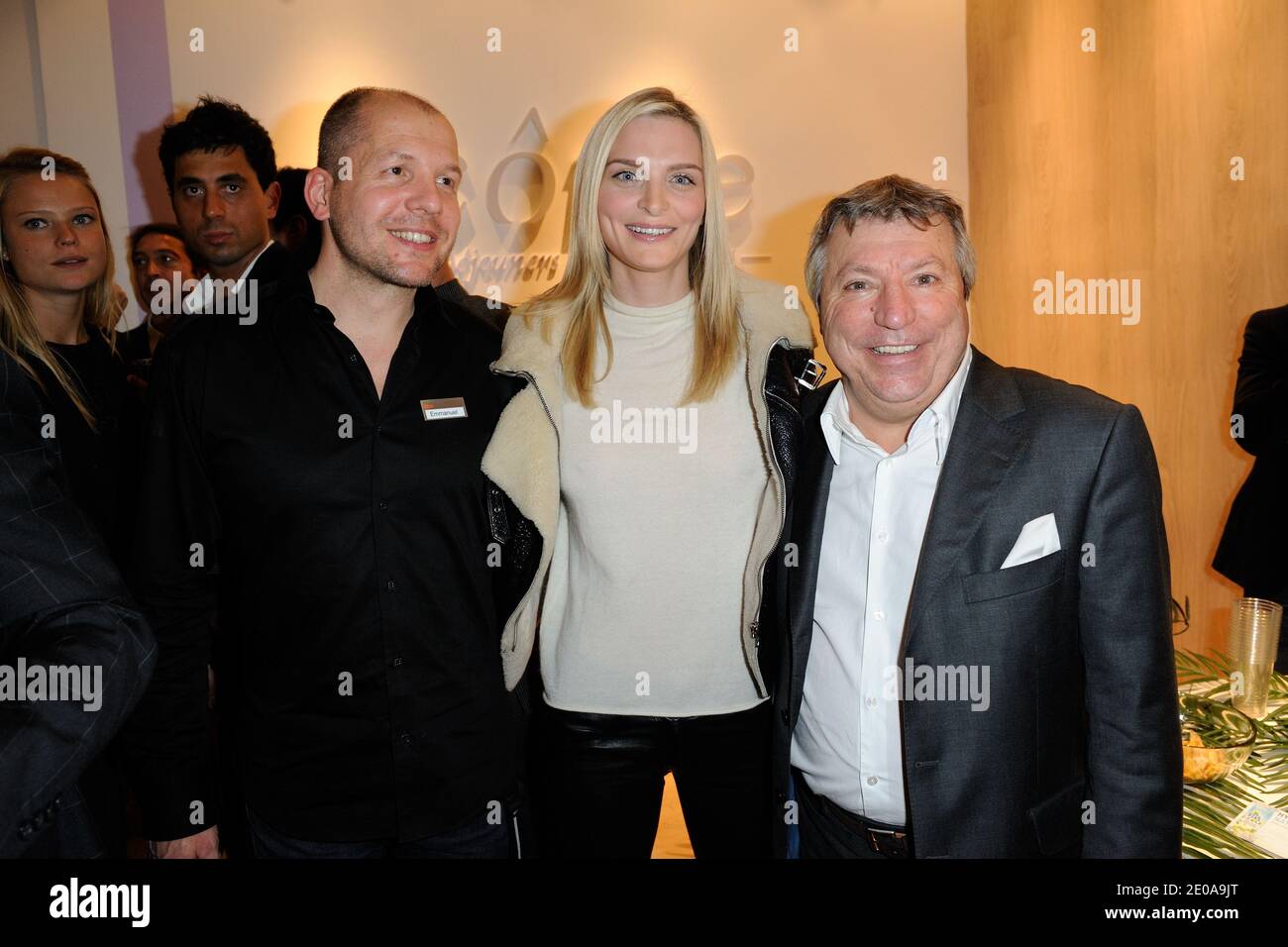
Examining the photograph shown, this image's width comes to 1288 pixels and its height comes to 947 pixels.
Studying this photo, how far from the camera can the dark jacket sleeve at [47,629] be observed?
41.3 inches

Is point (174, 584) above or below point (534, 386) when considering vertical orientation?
below

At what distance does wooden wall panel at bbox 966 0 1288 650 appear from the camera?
172 inches

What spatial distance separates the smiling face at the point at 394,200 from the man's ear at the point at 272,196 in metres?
1.86

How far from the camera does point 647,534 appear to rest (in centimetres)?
197

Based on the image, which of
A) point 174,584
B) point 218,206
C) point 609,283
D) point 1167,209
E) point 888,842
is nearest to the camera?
point 888,842

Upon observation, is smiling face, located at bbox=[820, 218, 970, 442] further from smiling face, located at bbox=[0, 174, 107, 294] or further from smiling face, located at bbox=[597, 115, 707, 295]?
smiling face, located at bbox=[0, 174, 107, 294]

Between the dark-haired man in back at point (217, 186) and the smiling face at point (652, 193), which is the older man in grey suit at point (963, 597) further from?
the dark-haired man in back at point (217, 186)

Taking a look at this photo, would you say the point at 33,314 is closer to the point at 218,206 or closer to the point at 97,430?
the point at 97,430

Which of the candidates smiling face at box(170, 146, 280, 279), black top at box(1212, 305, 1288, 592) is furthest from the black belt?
smiling face at box(170, 146, 280, 279)

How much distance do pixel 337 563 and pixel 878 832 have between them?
118 centimetres

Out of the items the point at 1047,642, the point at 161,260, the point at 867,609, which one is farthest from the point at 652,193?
the point at 161,260

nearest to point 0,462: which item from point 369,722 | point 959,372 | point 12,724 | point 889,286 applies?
point 12,724

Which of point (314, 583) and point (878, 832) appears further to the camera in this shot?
point (314, 583)

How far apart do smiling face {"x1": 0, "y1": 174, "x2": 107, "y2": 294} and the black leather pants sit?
1.93 m
